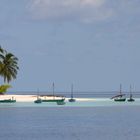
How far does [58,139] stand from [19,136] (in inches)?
246

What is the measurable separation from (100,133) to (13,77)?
9569 cm

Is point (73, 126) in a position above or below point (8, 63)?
below

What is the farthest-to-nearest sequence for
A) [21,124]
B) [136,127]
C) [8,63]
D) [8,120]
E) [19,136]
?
[8,63] → [8,120] → [21,124] → [136,127] → [19,136]

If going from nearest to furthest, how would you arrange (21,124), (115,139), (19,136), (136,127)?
(115,139) < (19,136) < (136,127) < (21,124)

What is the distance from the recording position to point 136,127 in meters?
95.1

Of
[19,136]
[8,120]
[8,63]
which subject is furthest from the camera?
[8,63]

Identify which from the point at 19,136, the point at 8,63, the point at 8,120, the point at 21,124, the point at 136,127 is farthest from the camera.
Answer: the point at 8,63

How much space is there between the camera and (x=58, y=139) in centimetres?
7756

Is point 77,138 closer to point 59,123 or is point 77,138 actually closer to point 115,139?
point 115,139

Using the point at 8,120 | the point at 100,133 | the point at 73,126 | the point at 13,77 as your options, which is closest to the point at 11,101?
the point at 13,77

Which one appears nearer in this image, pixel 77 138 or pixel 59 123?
pixel 77 138

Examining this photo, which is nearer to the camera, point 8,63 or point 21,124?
point 21,124

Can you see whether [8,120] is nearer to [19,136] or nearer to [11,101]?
[19,136]


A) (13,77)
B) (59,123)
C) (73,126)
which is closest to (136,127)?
(73,126)
